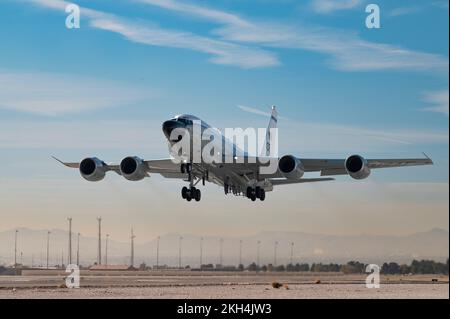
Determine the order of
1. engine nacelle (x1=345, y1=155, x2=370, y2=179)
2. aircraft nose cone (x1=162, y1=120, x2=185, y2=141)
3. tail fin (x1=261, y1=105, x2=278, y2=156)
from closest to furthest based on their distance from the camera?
aircraft nose cone (x1=162, y1=120, x2=185, y2=141), engine nacelle (x1=345, y1=155, x2=370, y2=179), tail fin (x1=261, y1=105, x2=278, y2=156)

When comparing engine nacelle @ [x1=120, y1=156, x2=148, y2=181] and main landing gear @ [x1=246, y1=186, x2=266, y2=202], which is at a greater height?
engine nacelle @ [x1=120, y1=156, x2=148, y2=181]

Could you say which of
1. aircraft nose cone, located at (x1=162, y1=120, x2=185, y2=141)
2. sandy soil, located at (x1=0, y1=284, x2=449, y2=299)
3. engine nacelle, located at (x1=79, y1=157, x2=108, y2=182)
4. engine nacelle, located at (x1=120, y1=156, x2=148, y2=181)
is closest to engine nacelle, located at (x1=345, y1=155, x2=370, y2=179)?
sandy soil, located at (x1=0, y1=284, x2=449, y2=299)

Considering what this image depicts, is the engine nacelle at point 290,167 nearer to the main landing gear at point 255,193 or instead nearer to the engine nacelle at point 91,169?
the main landing gear at point 255,193

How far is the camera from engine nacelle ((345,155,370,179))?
2667 inches

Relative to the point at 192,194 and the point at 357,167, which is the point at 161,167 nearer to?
the point at 192,194

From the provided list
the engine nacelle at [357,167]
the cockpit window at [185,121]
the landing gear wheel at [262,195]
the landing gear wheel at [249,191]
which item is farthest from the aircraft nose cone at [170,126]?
the engine nacelle at [357,167]

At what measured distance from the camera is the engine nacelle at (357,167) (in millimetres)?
67750

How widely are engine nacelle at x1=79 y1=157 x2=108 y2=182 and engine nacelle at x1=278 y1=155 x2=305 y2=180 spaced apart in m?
15.9

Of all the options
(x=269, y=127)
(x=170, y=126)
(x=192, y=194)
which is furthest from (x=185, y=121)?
(x=269, y=127)

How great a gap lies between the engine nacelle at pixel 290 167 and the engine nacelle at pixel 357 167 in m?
3.94

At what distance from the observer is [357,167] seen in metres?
67.9

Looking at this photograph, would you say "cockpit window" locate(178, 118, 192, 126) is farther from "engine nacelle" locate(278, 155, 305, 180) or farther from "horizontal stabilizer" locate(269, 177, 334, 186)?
"horizontal stabilizer" locate(269, 177, 334, 186)

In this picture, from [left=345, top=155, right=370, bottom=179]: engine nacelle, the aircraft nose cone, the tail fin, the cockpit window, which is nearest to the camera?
the aircraft nose cone
